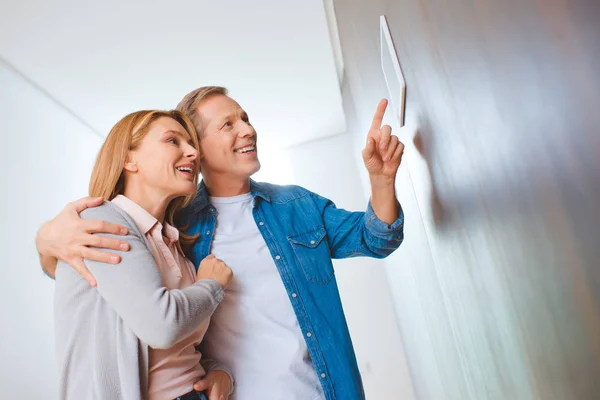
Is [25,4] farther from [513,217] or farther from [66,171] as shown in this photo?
[513,217]

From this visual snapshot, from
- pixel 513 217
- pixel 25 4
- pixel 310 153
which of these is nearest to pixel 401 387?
pixel 310 153

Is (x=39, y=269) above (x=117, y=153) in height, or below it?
below

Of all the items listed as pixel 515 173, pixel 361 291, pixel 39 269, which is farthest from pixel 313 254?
pixel 361 291

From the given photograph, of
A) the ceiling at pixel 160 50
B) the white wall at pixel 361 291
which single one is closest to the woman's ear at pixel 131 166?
the ceiling at pixel 160 50

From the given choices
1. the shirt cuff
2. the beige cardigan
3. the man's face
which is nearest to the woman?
the beige cardigan

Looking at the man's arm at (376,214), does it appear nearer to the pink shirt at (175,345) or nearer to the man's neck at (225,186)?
the man's neck at (225,186)

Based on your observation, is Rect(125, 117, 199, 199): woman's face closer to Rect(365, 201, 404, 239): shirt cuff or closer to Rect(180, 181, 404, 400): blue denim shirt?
Rect(180, 181, 404, 400): blue denim shirt

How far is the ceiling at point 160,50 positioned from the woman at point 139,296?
77.1 inches

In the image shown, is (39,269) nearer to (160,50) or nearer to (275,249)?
(160,50)

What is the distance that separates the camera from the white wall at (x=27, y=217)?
2426 mm

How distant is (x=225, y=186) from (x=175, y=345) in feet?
1.74

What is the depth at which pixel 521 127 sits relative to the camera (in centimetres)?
49

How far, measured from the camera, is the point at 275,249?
1.24 metres

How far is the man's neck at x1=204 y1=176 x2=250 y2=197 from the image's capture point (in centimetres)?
138
